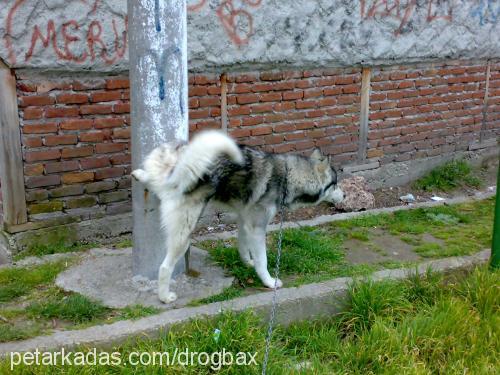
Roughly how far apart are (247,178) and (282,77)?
226 cm

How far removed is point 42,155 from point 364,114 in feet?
12.4

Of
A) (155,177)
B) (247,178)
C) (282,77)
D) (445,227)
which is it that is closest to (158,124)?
(155,177)

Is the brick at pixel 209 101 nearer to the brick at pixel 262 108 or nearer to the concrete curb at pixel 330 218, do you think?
the brick at pixel 262 108

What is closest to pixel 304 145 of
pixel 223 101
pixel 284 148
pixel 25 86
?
pixel 284 148

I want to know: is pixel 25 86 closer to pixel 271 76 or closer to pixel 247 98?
pixel 247 98

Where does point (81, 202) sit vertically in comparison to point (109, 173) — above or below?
below

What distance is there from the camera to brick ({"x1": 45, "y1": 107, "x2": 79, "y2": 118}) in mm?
4438

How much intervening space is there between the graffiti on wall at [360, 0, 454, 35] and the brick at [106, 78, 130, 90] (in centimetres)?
294

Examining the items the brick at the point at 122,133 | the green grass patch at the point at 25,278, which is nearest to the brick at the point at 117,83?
the brick at the point at 122,133

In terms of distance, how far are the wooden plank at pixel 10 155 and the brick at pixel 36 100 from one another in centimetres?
6

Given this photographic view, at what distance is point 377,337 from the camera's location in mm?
3580

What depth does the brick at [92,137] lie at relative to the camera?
4652mm

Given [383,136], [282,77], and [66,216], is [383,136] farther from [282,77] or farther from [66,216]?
[66,216]

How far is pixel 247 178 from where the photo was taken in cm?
385
